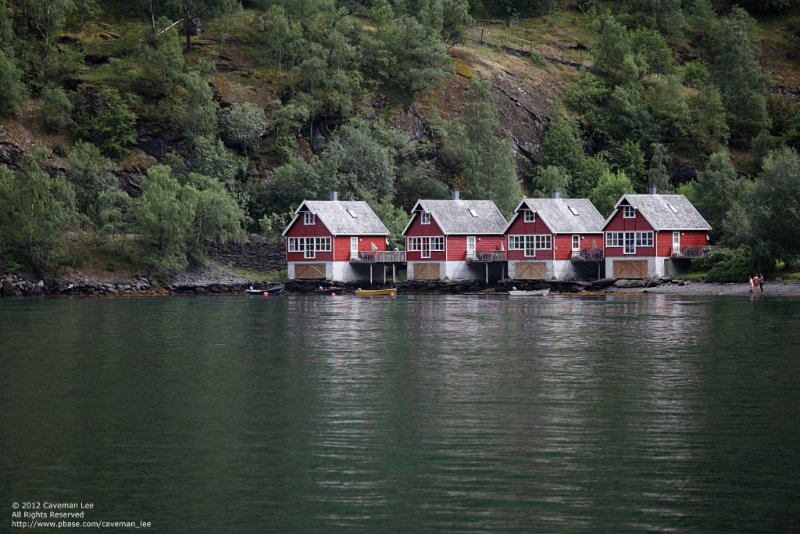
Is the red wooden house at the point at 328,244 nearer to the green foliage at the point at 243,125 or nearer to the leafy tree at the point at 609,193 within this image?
the green foliage at the point at 243,125

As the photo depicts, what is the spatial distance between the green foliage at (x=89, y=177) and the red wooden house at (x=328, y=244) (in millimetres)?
17017

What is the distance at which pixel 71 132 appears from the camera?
120500 millimetres

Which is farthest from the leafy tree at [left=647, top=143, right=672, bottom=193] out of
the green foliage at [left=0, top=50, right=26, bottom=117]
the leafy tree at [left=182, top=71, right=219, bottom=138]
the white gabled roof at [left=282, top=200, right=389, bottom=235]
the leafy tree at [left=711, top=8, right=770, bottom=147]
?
the green foliage at [left=0, top=50, right=26, bottom=117]

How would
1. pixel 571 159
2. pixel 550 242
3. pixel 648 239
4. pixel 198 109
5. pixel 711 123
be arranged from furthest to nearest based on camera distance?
pixel 711 123, pixel 571 159, pixel 198 109, pixel 550 242, pixel 648 239

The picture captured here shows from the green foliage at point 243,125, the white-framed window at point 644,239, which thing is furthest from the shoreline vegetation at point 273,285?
the green foliage at point 243,125

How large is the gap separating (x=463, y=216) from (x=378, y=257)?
875 centimetres

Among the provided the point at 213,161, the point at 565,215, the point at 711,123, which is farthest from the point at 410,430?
the point at 711,123

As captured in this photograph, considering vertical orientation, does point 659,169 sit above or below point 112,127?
below

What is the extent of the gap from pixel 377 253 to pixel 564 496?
89.8 meters

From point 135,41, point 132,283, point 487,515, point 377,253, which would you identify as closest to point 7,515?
point 487,515

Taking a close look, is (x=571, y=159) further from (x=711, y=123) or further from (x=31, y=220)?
(x=31, y=220)

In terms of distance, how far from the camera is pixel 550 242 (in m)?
108

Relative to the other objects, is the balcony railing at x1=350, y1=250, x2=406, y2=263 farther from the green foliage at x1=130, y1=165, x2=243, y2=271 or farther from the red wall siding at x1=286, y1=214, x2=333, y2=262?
the green foliage at x1=130, y1=165, x2=243, y2=271

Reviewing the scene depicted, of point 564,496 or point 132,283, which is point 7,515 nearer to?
point 564,496
